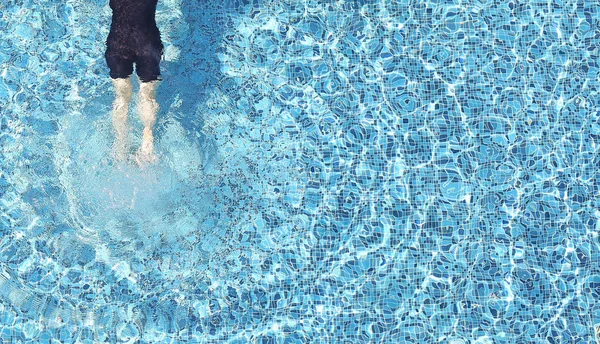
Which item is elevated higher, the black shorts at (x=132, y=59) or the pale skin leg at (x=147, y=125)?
the black shorts at (x=132, y=59)

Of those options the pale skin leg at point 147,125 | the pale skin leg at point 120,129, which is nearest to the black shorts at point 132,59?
the pale skin leg at point 147,125

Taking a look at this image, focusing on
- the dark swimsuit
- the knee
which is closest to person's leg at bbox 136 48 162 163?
the dark swimsuit

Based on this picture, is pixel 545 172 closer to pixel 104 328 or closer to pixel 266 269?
pixel 266 269

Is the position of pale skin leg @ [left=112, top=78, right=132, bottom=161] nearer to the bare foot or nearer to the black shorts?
the bare foot

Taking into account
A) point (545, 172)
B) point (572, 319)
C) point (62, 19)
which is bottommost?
point (572, 319)

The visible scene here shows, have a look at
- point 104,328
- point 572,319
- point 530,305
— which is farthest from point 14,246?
point 572,319

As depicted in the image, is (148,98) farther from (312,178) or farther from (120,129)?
(312,178)

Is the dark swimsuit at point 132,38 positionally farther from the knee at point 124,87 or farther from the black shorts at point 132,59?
the knee at point 124,87
